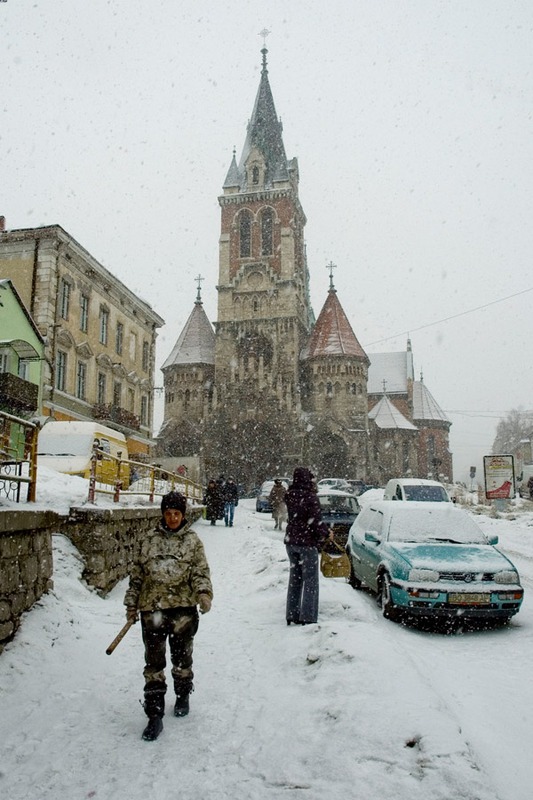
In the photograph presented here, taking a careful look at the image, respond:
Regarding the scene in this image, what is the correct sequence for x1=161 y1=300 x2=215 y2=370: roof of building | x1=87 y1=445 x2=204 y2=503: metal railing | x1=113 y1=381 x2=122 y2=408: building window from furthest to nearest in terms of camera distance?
1. x1=161 y1=300 x2=215 y2=370: roof of building
2. x1=113 y1=381 x2=122 y2=408: building window
3. x1=87 y1=445 x2=204 y2=503: metal railing

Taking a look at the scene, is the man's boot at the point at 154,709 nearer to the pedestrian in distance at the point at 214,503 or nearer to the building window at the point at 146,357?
the pedestrian in distance at the point at 214,503

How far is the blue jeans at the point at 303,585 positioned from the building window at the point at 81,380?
89.4 feet

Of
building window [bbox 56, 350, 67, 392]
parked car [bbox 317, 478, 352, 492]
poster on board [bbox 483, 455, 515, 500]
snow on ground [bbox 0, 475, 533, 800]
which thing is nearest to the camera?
snow on ground [bbox 0, 475, 533, 800]

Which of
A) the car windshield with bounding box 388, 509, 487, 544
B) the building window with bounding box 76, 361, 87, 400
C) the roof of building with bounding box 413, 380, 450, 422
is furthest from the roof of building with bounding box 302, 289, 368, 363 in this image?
the car windshield with bounding box 388, 509, 487, 544

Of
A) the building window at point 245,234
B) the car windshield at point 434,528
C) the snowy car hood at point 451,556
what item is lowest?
the snowy car hood at point 451,556

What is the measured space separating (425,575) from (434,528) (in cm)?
153

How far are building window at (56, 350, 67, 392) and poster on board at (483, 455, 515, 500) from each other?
20603 mm

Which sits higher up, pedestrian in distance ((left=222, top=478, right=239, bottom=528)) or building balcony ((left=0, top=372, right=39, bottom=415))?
building balcony ((left=0, top=372, right=39, bottom=415))

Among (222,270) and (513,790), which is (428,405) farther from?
(513,790)

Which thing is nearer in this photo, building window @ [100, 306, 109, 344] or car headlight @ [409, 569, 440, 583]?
car headlight @ [409, 569, 440, 583]

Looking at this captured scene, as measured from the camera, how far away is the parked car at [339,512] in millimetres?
14523

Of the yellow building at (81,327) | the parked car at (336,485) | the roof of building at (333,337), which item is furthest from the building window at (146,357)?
the roof of building at (333,337)

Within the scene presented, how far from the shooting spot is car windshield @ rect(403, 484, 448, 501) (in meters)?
16.6

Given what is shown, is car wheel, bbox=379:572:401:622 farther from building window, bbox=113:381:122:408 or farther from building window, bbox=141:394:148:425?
building window, bbox=141:394:148:425
